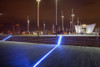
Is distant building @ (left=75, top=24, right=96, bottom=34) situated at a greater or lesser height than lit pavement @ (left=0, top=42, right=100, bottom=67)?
greater

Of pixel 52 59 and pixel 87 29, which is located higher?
pixel 87 29

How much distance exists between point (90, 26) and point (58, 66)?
6150 centimetres

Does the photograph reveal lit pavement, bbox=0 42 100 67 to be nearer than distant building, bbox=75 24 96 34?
Yes

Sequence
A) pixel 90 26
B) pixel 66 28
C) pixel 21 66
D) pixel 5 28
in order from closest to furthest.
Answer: pixel 21 66
pixel 90 26
pixel 5 28
pixel 66 28

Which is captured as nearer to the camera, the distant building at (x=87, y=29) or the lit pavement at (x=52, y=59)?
the lit pavement at (x=52, y=59)

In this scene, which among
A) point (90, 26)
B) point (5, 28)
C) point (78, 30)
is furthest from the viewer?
point (5, 28)

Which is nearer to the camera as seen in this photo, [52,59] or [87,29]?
[52,59]

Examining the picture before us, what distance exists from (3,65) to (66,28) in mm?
90806

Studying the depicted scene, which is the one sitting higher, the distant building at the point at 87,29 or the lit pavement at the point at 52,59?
the distant building at the point at 87,29

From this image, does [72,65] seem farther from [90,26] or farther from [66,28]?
[66,28]

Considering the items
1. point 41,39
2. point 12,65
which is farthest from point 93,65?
point 41,39

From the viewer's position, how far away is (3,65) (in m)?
6.56

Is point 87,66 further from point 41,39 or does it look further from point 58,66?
point 41,39

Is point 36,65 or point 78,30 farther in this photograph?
point 78,30
